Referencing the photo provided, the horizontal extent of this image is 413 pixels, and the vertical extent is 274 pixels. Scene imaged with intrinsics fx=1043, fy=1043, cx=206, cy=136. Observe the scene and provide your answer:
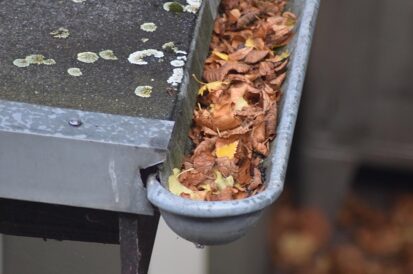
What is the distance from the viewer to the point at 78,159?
63.9 inches

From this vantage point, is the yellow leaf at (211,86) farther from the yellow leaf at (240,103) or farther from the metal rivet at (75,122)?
the metal rivet at (75,122)

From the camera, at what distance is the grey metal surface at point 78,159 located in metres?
1.62

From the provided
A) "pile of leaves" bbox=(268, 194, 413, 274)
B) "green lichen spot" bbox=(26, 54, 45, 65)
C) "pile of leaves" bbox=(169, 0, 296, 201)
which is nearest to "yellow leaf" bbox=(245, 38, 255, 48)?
"pile of leaves" bbox=(169, 0, 296, 201)

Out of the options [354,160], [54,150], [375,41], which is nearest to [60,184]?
[54,150]

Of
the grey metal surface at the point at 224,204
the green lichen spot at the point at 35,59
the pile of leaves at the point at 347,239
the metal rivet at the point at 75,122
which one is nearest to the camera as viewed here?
the grey metal surface at the point at 224,204

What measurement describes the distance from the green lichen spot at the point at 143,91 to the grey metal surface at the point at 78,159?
132 mm

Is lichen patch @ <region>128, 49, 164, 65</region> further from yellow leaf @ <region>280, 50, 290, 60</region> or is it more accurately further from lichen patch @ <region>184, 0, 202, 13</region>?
yellow leaf @ <region>280, 50, 290, 60</region>

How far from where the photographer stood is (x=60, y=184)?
1.65 meters

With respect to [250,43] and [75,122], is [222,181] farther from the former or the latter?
[250,43]

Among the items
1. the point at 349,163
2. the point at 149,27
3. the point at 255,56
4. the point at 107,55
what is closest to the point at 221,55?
the point at 255,56

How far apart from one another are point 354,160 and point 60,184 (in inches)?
164

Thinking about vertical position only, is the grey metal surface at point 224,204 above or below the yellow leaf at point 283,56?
above

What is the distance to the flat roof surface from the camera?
5.83 ft

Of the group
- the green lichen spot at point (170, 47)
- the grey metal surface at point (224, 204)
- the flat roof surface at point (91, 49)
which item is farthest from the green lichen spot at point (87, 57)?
the grey metal surface at point (224, 204)
